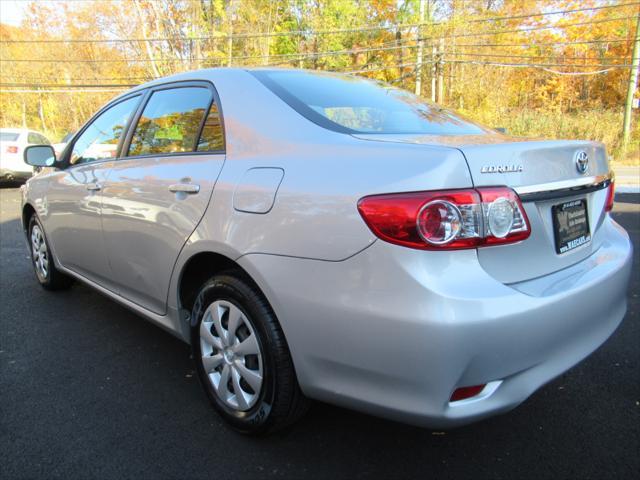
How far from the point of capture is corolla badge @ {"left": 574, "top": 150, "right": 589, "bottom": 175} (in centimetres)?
185

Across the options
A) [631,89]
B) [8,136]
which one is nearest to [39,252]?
[8,136]

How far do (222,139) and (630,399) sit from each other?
2.43 meters

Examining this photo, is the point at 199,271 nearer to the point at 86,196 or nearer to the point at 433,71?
the point at 86,196

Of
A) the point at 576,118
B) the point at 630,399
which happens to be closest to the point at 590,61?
the point at 576,118

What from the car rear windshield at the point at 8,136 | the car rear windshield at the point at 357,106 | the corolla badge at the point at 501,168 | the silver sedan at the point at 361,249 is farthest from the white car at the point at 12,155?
the corolla badge at the point at 501,168

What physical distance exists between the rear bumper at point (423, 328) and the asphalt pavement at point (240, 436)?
49 centimetres

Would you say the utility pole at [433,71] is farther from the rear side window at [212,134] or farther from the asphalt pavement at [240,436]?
the rear side window at [212,134]

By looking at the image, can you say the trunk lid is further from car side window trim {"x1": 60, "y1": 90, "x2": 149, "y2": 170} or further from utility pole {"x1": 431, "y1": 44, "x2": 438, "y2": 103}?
utility pole {"x1": 431, "y1": 44, "x2": 438, "y2": 103}

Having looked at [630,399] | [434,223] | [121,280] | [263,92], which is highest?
[263,92]

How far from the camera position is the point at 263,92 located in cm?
213

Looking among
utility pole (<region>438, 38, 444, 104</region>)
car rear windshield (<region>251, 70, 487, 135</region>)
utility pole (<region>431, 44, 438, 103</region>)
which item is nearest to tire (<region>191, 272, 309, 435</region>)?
car rear windshield (<region>251, 70, 487, 135</region>)

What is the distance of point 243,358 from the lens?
6.70 ft

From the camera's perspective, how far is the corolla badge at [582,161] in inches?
72.7

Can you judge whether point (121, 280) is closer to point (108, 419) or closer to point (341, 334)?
point (108, 419)
